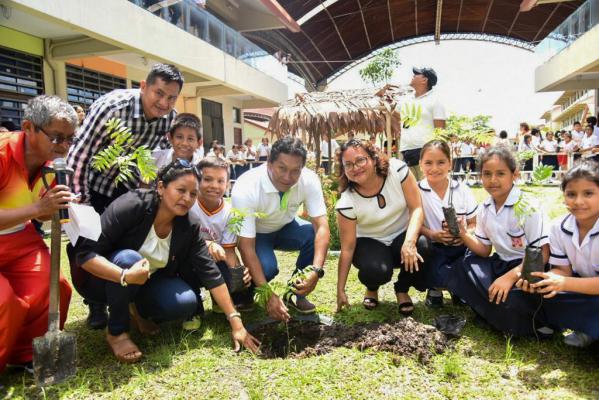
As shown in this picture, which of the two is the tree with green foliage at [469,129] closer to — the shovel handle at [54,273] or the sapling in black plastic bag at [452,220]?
the sapling in black plastic bag at [452,220]

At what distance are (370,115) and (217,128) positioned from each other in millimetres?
11412

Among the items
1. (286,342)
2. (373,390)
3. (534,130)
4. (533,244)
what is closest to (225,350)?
(286,342)

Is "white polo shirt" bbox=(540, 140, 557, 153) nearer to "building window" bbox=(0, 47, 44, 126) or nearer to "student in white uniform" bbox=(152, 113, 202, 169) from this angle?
"student in white uniform" bbox=(152, 113, 202, 169)

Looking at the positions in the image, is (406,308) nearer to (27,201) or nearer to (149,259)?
(149,259)

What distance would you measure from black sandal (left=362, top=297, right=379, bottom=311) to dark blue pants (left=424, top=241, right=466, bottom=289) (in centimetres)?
41

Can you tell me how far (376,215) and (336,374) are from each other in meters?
1.25

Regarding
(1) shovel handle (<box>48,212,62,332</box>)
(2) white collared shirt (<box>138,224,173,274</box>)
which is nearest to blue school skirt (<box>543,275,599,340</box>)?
(2) white collared shirt (<box>138,224,173,274</box>)

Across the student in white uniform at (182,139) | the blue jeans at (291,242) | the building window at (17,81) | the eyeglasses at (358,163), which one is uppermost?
the building window at (17,81)

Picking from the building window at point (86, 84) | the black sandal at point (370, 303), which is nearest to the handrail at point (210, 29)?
the building window at point (86, 84)

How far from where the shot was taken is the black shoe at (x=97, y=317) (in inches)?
122

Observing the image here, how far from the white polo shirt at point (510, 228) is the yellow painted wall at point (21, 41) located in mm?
8379

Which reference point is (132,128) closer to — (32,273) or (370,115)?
(32,273)

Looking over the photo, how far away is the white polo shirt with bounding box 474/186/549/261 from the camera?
268 centimetres

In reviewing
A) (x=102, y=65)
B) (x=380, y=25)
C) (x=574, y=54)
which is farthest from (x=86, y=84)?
(x=380, y=25)
